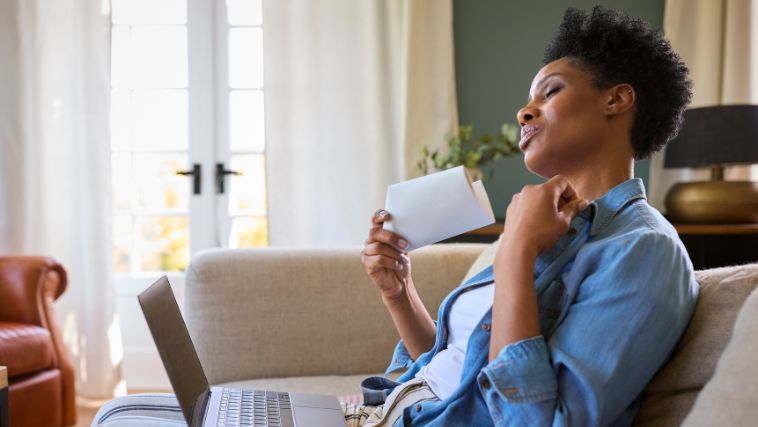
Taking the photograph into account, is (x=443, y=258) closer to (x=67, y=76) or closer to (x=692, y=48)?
(x=692, y=48)

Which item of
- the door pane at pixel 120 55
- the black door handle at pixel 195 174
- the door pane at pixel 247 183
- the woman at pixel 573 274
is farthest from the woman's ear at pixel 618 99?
the door pane at pixel 120 55

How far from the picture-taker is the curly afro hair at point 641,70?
Answer: 1104 mm

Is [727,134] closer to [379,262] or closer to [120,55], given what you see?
[379,262]

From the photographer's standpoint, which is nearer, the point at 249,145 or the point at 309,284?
the point at 309,284

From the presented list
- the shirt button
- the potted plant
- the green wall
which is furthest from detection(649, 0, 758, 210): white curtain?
the shirt button

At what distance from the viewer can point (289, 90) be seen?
10.1 ft

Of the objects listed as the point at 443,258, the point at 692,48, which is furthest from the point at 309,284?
the point at 692,48

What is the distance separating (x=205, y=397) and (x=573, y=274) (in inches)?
23.8

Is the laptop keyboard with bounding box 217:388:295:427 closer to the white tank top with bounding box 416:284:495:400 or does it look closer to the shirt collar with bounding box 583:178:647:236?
the white tank top with bounding box 416:284:495:400

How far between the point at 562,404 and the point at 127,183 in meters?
2.85

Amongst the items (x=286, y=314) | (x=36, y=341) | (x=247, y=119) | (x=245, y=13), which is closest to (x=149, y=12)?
(x=245, y=13)

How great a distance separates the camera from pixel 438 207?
3.54 feet

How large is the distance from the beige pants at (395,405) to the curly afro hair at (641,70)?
0.51 meters

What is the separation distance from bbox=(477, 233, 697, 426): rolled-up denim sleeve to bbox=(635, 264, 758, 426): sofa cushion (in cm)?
3
